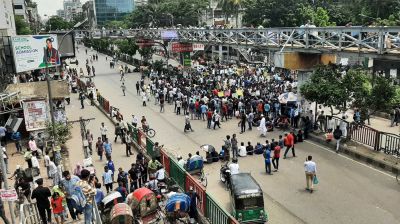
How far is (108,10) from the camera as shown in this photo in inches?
6762

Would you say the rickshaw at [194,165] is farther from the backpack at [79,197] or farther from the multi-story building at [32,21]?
the multi-story building at [32,21]

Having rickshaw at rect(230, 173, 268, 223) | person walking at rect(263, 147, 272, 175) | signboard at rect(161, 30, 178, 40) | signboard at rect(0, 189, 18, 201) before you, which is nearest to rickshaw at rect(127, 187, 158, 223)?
rickshaw at rect(230, 173, 268, 223)

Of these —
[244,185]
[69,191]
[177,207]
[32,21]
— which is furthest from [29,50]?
[32,21]

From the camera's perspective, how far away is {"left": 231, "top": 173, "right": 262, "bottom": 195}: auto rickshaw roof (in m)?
12.6

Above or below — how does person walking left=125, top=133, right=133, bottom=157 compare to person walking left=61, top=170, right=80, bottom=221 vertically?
below

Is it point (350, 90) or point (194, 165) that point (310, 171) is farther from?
point (350, 90)

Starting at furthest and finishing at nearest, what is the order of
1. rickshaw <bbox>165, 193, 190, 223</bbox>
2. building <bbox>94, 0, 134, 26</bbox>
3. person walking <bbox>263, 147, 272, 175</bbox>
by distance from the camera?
building <bbox>94, 0, 134, 26</bbox> → person walking <bbox>263, 147, 272, 175</bbox> → rickshaw <bbox>165, 193, 190, 223</bbox>

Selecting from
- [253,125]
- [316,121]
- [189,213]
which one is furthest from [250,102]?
[189,213]

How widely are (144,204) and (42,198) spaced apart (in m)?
2.97

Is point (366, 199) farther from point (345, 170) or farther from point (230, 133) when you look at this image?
point (230, 133)

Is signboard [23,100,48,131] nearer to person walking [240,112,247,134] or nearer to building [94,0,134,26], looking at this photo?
person walking [240,112,247,134]

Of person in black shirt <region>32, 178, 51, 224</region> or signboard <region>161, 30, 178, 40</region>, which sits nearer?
person in black shirt <region>32, 178, 51, 224</region>

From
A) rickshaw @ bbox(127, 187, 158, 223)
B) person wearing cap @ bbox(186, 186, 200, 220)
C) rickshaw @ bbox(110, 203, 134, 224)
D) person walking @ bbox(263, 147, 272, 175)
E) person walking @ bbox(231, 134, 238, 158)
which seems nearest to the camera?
rickshaw @ bbox(110, 203, 134, 224)

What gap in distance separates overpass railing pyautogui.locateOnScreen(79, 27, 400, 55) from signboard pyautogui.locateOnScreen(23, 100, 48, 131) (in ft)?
47.0
